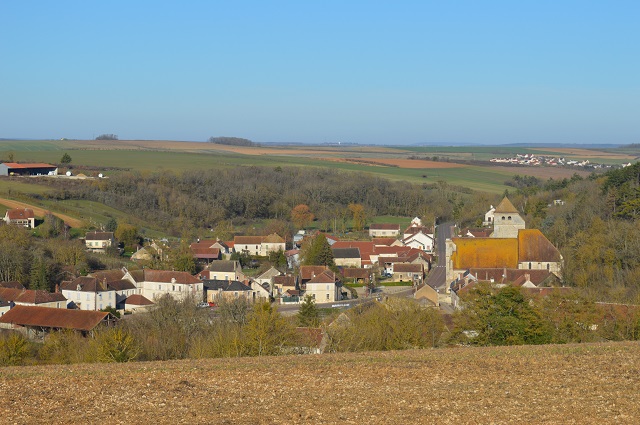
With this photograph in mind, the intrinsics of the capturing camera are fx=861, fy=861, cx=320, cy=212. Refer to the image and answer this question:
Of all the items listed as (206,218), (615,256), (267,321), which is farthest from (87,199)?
(267,321)

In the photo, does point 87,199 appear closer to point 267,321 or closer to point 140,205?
point 140,205

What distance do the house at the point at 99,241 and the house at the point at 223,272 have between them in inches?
473

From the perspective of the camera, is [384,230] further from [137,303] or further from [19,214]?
[137,303]

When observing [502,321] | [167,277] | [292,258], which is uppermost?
[502,321]

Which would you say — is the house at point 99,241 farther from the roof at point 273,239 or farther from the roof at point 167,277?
the roof at point 167,277

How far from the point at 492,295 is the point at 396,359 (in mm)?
9449

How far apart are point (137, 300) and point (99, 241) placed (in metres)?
18.3

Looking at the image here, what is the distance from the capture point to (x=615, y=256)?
4703 centimetres

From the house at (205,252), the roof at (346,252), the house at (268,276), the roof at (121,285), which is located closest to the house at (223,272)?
the house at (268,276)

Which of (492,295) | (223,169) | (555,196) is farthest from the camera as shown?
(223,169)

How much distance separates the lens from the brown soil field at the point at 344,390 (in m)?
14.2

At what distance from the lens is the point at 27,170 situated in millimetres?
100562

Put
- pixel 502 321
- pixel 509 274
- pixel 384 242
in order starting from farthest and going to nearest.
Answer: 1. pixel 384 242
2. pixel 509 274
3. pixel 502 321

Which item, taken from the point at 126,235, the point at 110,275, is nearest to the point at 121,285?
the point at 110,275
